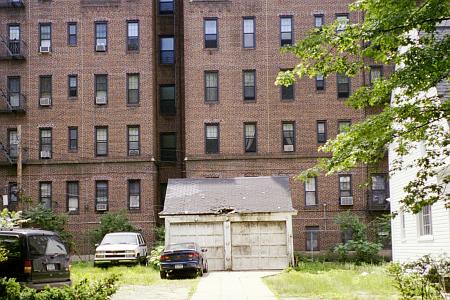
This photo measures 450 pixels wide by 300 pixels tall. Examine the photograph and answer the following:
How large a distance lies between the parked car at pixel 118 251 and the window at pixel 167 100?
1645 centimetres

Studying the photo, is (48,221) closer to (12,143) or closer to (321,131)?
(12,143)

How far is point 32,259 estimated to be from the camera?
16156 millimetres

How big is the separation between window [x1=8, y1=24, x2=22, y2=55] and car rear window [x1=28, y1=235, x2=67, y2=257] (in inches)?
1311

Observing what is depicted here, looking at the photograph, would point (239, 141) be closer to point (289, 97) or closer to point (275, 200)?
point (289, 97)

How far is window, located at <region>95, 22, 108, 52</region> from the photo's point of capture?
4788 centimetres

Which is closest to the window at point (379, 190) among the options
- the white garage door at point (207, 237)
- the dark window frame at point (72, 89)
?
the white garage door at point (207, 237)

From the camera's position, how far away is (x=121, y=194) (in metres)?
47.0

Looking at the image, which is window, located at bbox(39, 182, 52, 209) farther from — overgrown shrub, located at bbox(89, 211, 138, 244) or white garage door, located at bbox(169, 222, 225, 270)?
white garage door, located at bbox(169, 222, 225, 270)

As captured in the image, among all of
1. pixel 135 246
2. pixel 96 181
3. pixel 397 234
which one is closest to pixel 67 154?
pixel 96 181

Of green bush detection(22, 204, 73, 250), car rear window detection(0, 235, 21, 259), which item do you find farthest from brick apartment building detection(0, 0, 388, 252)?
car rear window detection(0, 235, 21, 259)

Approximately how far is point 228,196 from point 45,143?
16.9m

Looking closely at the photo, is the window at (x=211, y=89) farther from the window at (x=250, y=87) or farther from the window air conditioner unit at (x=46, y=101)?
the window air conditioner unit at (x=46, y=101)

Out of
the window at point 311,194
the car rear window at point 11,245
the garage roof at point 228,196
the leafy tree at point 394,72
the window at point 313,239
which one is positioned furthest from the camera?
the window at point 311,194

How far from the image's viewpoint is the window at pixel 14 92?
157 feet
